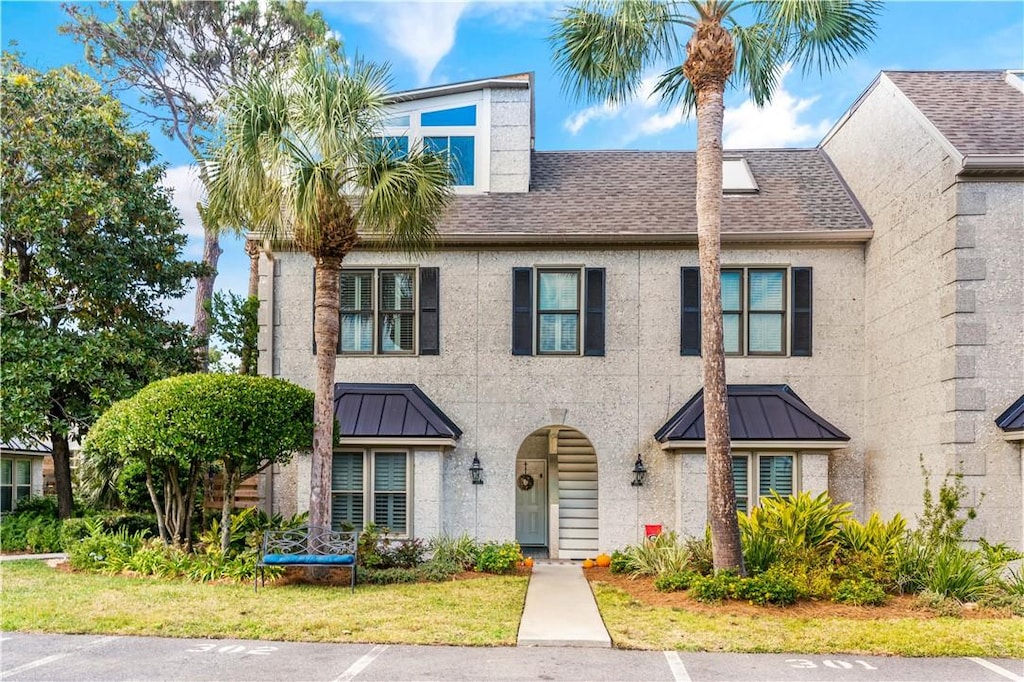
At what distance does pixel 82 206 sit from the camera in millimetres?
14688

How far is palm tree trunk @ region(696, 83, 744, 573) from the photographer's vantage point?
10.1 metres

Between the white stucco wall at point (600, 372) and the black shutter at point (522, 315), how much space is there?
134 mm

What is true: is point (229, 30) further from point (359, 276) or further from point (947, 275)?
point (947, 275)

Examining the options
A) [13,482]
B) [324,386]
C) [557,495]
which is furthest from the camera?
[13,482]

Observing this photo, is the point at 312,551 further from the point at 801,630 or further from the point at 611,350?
the point at 801,630

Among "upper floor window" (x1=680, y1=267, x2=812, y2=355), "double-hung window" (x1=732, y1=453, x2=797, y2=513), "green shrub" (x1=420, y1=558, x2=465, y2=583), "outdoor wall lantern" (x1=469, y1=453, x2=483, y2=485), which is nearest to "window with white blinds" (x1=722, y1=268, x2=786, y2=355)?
"upper floor window" (x1=680, y1=267, x2=812, y2=355)

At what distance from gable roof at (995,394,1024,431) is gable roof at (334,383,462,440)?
815 cm

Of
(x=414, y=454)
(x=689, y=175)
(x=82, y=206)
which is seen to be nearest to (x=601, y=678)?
(x=414, y=454)

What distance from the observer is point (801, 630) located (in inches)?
325

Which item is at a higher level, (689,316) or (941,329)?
(689,316)

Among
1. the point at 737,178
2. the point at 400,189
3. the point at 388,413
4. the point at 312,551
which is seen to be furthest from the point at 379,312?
the point at 737,178

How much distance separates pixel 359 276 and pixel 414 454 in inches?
136

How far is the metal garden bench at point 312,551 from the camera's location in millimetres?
10375

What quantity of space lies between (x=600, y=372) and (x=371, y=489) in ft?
14.7
